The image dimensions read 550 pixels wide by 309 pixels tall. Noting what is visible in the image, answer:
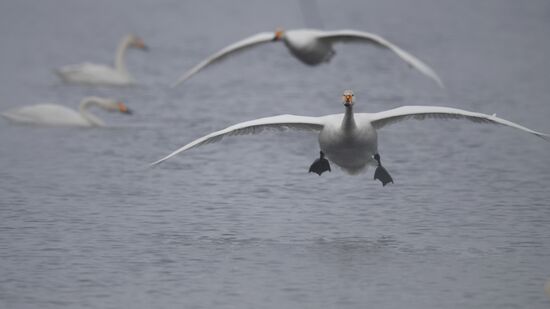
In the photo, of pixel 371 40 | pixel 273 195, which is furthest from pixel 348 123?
pixel 371 40

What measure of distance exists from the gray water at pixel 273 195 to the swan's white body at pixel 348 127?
2.08 feet

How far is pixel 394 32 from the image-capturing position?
29484mm

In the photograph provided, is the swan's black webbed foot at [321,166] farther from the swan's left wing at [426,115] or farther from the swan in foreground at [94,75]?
the swan in foreground at [94,75]

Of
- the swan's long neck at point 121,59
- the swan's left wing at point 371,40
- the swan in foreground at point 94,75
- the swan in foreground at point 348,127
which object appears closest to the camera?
the swan in foreground at point 348,127

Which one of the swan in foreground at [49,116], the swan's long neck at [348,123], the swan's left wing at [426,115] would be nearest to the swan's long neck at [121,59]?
the swan in foreground at [49,116]

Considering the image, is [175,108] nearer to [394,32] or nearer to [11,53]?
[11,53]

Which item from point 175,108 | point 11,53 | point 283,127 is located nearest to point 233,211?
point 283,127

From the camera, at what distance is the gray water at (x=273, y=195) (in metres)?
10.5

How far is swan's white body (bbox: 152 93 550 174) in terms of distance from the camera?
1231cm

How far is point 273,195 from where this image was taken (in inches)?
555

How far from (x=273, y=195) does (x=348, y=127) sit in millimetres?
2018

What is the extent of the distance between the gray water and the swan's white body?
2.08 ft

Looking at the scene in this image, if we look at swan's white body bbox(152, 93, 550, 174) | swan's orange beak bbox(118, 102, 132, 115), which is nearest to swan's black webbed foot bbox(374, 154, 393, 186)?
swan's white body bbox(152, 93, 550, 174)

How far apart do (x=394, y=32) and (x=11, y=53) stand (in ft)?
26.5
